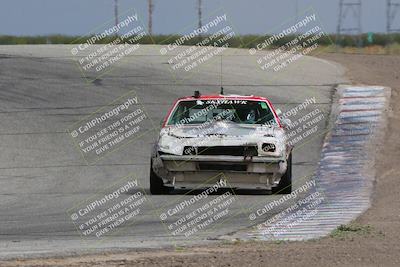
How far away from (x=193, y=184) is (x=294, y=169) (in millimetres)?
3959

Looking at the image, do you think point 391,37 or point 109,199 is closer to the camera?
point 109,199

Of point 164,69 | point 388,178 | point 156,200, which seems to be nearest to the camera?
point 156,200

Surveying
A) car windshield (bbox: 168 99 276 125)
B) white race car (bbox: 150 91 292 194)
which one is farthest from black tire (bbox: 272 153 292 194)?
car windshield (bbox: 168 99 276 125)

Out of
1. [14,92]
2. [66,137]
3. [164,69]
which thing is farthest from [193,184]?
[164,69]

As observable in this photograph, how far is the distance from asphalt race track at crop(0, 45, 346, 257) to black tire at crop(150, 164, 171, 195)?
0.23 m

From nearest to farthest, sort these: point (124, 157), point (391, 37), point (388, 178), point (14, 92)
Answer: point (388, 178), point (124, 157), point (14, 92), point (391, 37)

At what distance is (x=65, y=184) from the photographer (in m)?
17.1

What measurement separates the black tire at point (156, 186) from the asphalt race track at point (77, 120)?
0.23 m

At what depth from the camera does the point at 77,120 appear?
79.7 ft

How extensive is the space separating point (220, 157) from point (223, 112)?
1.27m

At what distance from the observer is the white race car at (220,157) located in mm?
14609

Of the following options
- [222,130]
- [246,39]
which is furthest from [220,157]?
[246,39]

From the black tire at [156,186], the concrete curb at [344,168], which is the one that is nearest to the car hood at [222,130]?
the black tire at [156,186]

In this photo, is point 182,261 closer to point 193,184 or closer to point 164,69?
point 193,184
